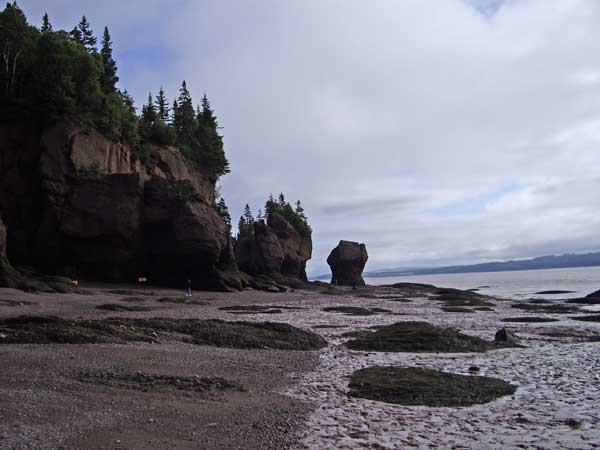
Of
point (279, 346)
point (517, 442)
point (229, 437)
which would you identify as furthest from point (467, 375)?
point (229, 437)

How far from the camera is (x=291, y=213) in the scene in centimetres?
10581

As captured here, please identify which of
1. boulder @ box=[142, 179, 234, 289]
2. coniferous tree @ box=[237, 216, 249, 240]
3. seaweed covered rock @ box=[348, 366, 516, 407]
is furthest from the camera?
coniferous tree @ box=[237, 216, 249, 240]

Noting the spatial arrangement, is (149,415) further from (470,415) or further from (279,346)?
(279,346)

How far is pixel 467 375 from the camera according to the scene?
13.9m

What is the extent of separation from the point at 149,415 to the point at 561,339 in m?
19.9

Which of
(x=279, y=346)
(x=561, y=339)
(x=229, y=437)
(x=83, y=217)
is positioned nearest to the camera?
(x=229, y=437)

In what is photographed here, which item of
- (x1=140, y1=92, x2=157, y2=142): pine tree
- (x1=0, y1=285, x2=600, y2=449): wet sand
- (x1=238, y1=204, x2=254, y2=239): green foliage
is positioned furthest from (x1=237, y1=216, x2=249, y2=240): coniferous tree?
(x1=0, y1=285, x2=600, y2=449): wet sand

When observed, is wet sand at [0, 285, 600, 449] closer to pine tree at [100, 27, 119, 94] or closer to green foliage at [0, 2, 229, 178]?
green foliage at [0, 2, 229, 178]

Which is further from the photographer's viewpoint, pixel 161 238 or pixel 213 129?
pixel 213 129

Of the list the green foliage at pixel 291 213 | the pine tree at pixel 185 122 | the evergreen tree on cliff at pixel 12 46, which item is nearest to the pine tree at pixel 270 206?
the green foliage at pixel 291 213

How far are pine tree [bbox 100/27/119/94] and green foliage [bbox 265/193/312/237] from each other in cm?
4191

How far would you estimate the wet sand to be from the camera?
7.87 meters

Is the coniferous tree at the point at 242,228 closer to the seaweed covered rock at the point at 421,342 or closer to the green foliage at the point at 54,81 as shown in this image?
the green foliage at the point at 54,81

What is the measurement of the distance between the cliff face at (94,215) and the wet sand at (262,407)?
34038 mm
